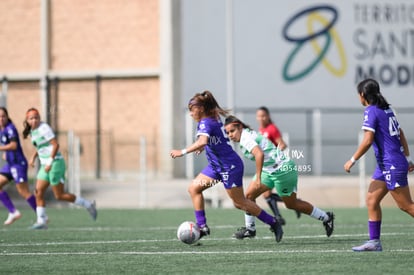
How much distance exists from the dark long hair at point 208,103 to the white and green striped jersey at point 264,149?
40 cm

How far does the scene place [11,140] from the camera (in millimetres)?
18062

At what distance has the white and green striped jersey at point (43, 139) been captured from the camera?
57.4ft

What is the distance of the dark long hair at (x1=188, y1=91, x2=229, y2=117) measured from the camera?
1345cm

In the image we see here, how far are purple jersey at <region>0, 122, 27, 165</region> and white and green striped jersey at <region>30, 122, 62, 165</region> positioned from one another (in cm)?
65

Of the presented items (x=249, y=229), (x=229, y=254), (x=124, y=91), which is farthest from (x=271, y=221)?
(x=124, y=91)

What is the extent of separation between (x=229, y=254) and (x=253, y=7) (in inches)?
1063

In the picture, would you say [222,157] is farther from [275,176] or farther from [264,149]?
[275,176]

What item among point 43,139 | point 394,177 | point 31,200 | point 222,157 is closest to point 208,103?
point 222,157

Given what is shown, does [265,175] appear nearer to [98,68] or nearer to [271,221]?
[271,221]

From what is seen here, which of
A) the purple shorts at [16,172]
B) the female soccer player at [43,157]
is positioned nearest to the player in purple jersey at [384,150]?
the female soccer player at [43,157]

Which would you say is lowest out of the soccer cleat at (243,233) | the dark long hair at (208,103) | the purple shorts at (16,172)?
the soccer cleat at (243,233)

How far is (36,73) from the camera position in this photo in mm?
37875

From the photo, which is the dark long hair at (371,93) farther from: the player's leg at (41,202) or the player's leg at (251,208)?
the player's leg at (41,202)

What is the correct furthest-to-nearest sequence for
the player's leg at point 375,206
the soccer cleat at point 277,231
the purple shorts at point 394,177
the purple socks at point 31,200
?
the purple socks at point 31,200, the soccer cleat at point 277,231, the player's leg at point 375,206, the purple shorts at point 394,177
